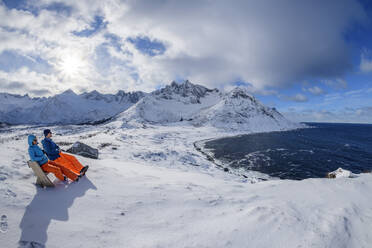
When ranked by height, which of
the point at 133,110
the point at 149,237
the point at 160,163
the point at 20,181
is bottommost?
the point at 160,163

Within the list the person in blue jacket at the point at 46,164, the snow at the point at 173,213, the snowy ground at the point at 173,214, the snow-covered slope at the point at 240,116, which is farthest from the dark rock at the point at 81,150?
the snow-covered slope at the point at 240,116

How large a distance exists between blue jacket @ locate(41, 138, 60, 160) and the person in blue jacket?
56cm

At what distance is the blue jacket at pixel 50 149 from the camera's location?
7.90m

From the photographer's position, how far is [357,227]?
18.9 feet

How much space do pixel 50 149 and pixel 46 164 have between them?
98 centimetres

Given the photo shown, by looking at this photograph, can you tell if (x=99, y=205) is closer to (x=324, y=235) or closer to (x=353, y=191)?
(x=324, y=235)

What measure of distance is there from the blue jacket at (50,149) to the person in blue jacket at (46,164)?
0.56m

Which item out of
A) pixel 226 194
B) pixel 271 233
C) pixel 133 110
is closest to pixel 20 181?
pixel 226 194

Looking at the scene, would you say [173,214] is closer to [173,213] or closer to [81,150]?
[173,213]

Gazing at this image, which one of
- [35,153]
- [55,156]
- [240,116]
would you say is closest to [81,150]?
[55,156]

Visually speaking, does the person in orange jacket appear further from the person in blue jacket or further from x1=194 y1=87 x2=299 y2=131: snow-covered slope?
x1=194 y1=87 x2=299 y2=131: snow-covered slope

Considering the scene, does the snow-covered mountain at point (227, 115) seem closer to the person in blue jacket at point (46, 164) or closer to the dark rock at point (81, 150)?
the dark rock at point (81, 150)

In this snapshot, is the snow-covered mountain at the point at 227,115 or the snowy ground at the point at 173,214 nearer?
the snowy ground at the point at 173,214

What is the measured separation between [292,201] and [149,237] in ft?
20.3
